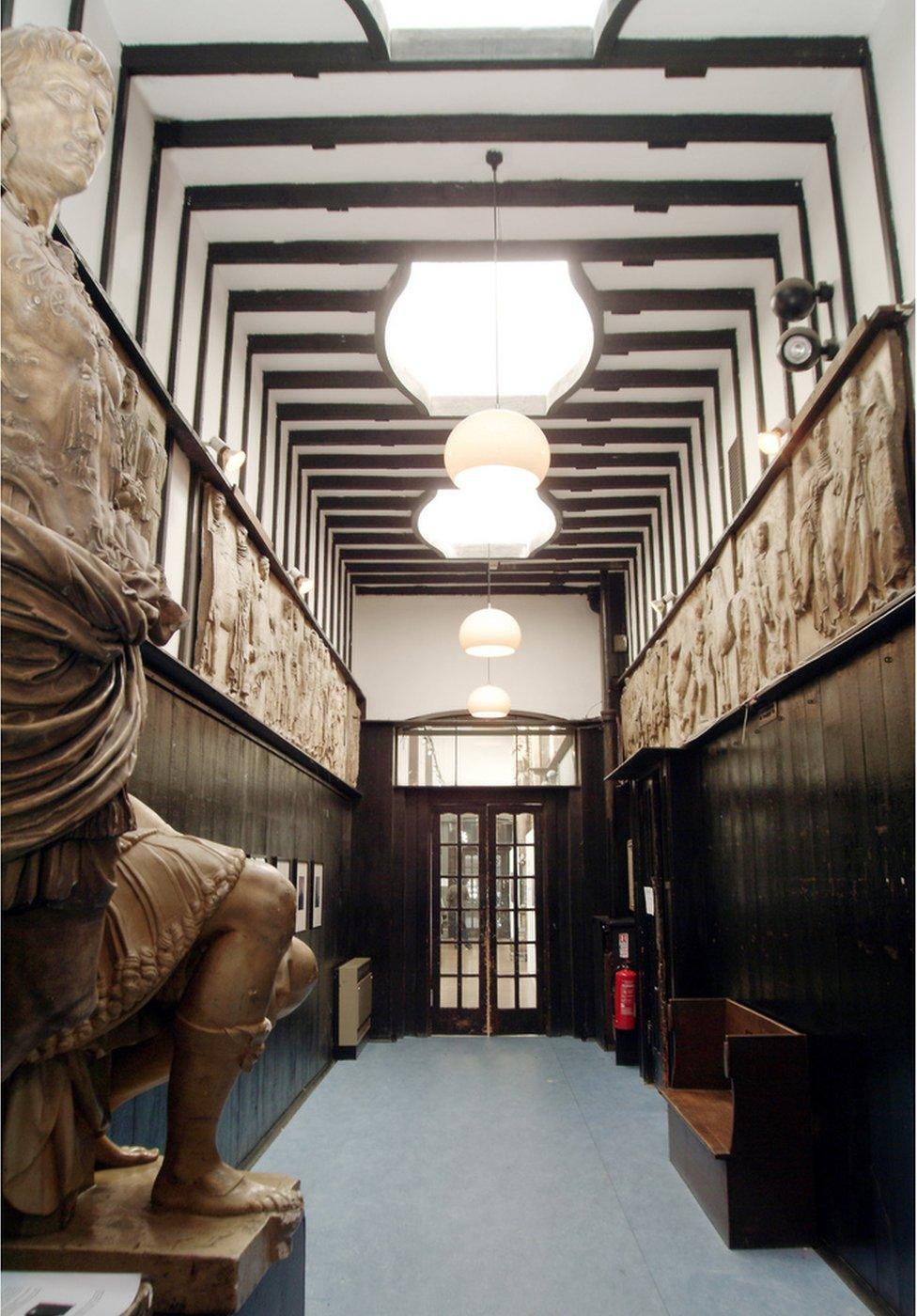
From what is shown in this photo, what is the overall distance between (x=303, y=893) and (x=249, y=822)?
5.72 feet

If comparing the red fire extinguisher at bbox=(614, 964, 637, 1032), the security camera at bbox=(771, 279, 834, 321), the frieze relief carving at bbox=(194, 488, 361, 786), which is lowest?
the red fire extinguisher at bbox=(614, 964, 637, 1032)

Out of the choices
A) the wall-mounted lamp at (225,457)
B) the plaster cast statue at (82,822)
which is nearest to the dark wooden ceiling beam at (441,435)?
the wall-mounted lamp at (225,457)

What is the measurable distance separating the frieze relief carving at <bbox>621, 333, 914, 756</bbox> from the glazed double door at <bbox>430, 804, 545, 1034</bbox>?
406 cm

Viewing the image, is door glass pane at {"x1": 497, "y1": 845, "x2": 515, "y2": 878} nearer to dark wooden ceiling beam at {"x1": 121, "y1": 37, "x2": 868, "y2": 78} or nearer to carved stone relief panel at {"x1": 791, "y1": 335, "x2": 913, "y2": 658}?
carved stone relief panel at {"x1": 791, "y1": 335, "x2": 913, "y2": 658}

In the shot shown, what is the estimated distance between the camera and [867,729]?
3.43 m

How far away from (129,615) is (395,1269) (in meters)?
3.40

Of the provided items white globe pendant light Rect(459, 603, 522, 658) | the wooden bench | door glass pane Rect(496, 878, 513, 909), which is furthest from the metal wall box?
the wooden bench

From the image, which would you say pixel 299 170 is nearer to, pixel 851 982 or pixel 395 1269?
pixel 851 982

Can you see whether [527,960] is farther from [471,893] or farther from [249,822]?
[249,822]

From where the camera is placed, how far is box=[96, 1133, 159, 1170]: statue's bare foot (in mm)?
1931

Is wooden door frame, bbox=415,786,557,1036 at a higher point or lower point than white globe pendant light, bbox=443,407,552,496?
lower

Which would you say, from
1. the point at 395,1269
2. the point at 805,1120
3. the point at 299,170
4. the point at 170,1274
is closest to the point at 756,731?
the point at 805,1120

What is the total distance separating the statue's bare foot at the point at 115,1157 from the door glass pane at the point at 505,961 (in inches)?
323

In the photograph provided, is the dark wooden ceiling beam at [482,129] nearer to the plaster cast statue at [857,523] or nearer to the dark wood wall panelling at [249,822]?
the plaster cast statue at [857,523]
